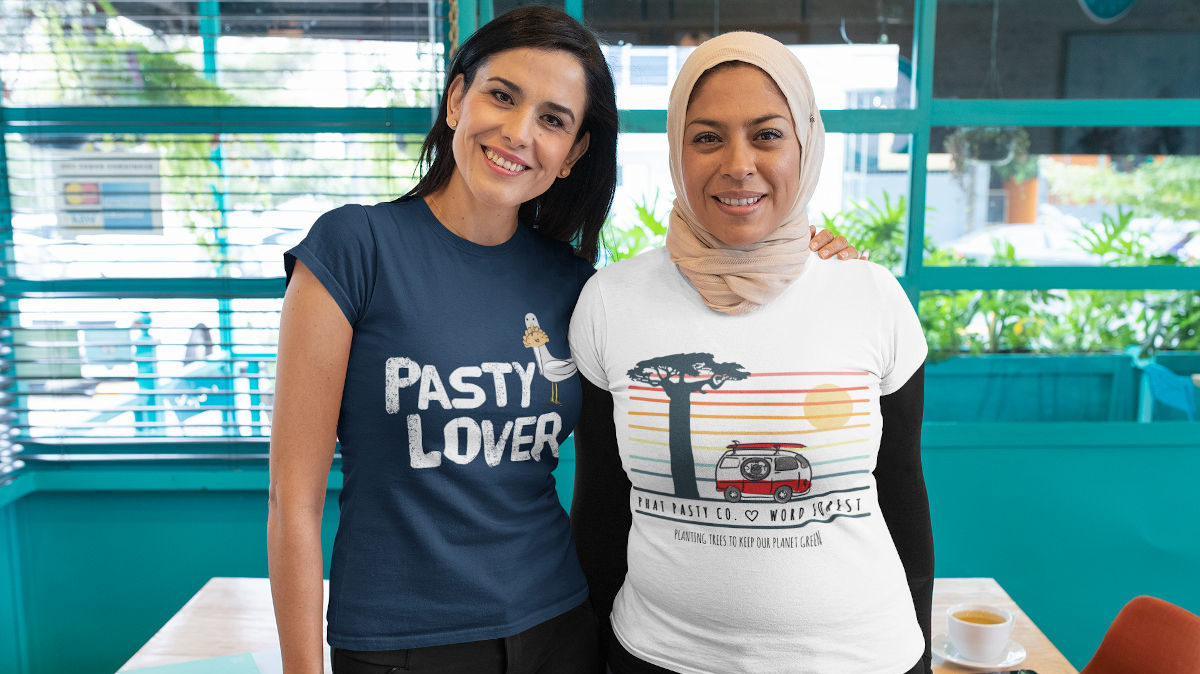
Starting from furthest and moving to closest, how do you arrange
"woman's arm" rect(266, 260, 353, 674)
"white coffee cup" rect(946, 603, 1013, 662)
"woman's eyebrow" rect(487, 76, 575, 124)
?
"white coffee cup" rect(946, 603, 1013, 662)
"woman's eyebrow" rect(487, 76, 575, 124)
"woman's arm" rect(266, 260, 353, 674)

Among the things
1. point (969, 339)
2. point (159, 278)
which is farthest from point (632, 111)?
point (159, 278)

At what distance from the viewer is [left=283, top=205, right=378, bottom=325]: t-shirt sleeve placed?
108cm

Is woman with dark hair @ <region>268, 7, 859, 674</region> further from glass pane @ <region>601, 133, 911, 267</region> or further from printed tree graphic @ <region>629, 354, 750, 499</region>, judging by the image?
glass pane @ <region>601, 133, 911, 267</region>

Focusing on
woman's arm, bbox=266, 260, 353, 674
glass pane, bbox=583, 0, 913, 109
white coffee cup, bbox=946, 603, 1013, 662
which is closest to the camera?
woman's arm, bbox=266, 260, 353, 674

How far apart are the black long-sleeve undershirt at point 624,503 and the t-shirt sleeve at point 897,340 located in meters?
0.04

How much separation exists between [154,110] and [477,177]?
1.73 m

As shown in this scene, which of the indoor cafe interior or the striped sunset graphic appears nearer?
the striped sunset graphic

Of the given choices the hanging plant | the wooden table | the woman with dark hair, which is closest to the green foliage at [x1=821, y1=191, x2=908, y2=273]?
the hanging plant

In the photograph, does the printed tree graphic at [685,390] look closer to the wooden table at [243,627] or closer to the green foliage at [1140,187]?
the wooden table at [243,627]

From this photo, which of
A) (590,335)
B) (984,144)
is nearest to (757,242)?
(590,335)

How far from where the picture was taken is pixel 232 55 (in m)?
2.43

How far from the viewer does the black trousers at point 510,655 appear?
1123mm

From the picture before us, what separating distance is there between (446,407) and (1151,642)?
1317 millimetres

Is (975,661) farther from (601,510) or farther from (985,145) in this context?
(985,145)
